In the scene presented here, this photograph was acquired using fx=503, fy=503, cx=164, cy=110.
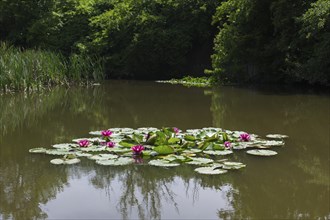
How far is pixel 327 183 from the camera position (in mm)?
4453

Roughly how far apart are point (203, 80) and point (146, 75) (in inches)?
131

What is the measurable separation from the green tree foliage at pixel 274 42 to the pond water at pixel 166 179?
326 centimetres

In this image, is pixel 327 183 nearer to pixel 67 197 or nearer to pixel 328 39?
pixel 67 197

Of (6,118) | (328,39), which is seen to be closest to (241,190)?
(6,118)

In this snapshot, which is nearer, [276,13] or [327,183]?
[327,183]

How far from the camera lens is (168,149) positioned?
17.5 feet

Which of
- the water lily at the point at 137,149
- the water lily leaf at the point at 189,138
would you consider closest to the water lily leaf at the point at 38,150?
the water lily at the point at 137,149

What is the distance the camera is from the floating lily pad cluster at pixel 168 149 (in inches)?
198

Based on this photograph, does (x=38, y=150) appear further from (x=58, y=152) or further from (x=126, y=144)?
(x=126, y=144)

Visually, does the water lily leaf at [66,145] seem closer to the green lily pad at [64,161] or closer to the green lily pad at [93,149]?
the green lily pad at [93,149]

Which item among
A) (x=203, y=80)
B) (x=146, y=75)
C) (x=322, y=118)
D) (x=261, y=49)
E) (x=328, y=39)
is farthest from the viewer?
(x=146, y=75)

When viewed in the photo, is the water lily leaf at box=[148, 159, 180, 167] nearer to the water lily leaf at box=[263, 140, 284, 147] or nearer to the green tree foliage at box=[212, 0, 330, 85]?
the water lily leaf at box=[263, 140, 284, 147]

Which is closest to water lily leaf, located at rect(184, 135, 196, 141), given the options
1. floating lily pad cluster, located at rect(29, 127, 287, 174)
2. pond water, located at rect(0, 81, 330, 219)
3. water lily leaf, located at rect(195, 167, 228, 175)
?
floating lily pad cluster, located at rect(29, 127, 287, 174)

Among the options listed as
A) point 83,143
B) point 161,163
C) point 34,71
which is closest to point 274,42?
point 34,71
